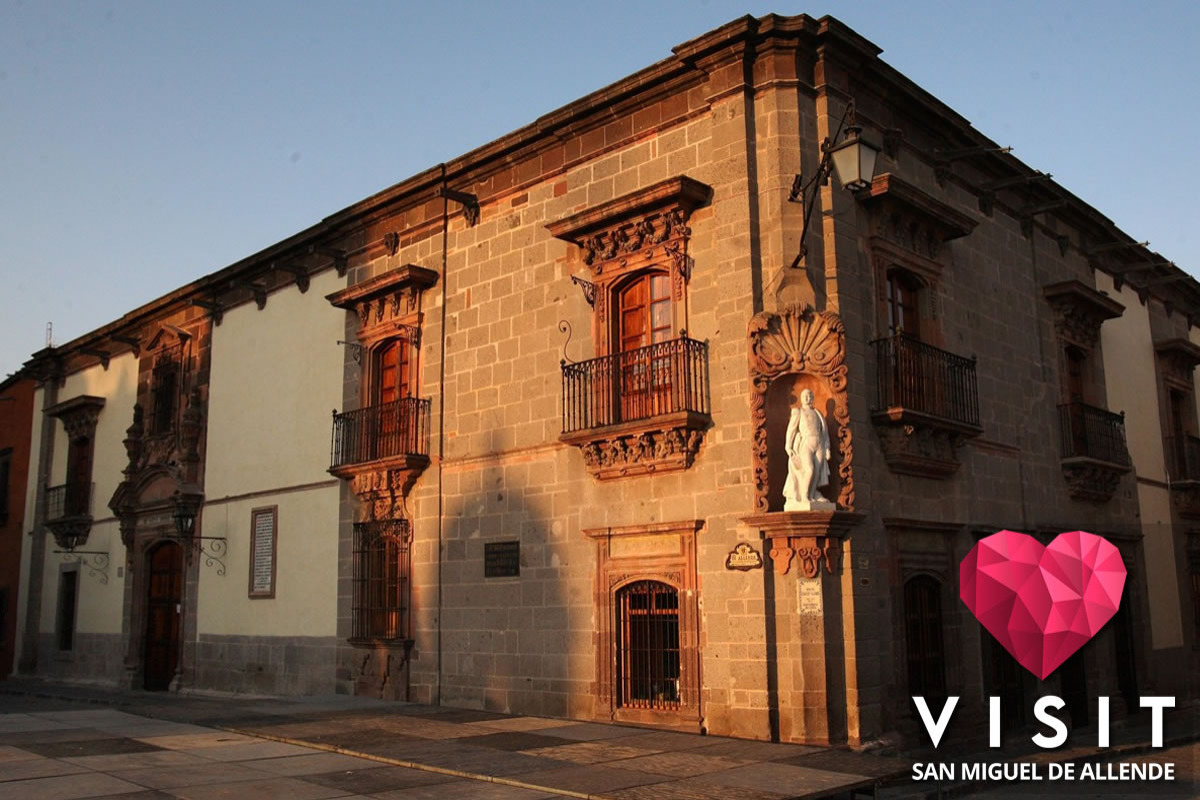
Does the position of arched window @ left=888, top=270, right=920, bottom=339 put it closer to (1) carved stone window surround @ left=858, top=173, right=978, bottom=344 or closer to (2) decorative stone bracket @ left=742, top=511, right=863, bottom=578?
(1) carved stone window surround @ left=858, top=173, right=978, bottom=344

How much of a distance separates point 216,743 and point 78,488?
1498 cm

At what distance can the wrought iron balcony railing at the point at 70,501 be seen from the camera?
2397cm

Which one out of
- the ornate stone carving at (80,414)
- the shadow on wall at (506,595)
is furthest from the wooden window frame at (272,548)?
the ornate stone carving at (80,414)

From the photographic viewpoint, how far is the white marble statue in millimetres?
11273

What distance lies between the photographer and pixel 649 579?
1275 centimetres

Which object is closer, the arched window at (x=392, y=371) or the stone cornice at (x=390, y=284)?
the stone cornice at (x=390, y=284)

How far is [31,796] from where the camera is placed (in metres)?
8.31

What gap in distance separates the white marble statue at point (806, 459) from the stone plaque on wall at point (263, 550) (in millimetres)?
10333

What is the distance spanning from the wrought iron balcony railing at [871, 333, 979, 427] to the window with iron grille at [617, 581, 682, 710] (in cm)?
335

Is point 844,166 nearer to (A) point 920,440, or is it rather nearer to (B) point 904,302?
(B) point 904,302

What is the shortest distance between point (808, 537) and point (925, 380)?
9.24 ft

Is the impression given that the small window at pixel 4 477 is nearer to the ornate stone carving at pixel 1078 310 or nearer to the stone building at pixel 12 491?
the stone building at pixel 12 491

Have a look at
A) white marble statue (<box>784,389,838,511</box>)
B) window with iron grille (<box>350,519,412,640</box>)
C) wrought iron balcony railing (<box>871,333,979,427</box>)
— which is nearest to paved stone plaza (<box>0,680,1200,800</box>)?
window with iron grille (<box>350,519,412,640</box>)

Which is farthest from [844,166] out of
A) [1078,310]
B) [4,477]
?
[4,477]
